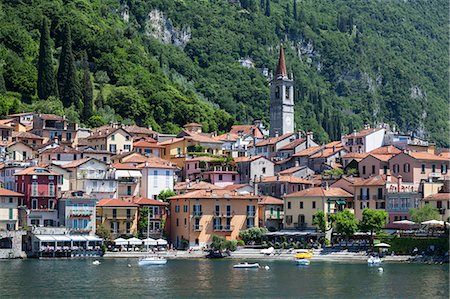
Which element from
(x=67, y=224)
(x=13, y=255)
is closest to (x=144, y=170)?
(x=67, y=224)

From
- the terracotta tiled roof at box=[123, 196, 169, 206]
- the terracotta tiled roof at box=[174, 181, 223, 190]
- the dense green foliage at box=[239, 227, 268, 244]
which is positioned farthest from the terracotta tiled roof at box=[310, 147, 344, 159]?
the terracotta tiled roof at box=[123, 196, 169, 206]

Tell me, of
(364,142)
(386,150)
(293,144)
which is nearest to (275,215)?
(386,150)

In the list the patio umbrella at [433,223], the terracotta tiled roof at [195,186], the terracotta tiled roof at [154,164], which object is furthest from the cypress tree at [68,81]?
the patio umbrella at [433,223]

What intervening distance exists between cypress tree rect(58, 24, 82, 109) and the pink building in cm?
5054

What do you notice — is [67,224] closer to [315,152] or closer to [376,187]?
[376,187]

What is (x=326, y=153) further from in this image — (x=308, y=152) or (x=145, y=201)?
(x=145, y=201)

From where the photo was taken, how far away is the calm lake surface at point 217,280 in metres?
68.2

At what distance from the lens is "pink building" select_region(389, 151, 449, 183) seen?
113m

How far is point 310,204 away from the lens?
108812mm

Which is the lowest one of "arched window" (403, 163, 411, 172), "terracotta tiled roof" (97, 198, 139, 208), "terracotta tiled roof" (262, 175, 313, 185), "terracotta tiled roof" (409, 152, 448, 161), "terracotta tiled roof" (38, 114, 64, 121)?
"terracotta tiled roof" (97, 198, 139, 208)

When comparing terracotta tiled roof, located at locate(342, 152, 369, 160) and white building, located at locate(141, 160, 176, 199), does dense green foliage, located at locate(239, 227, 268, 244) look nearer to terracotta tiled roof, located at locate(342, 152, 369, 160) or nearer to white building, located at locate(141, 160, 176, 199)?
white building, located at locate(141, 160, 176, 199)

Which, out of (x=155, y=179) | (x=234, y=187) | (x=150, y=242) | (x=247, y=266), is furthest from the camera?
(x=155, y=179)

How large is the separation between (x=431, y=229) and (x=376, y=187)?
496 inches

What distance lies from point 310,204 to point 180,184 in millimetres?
18108
